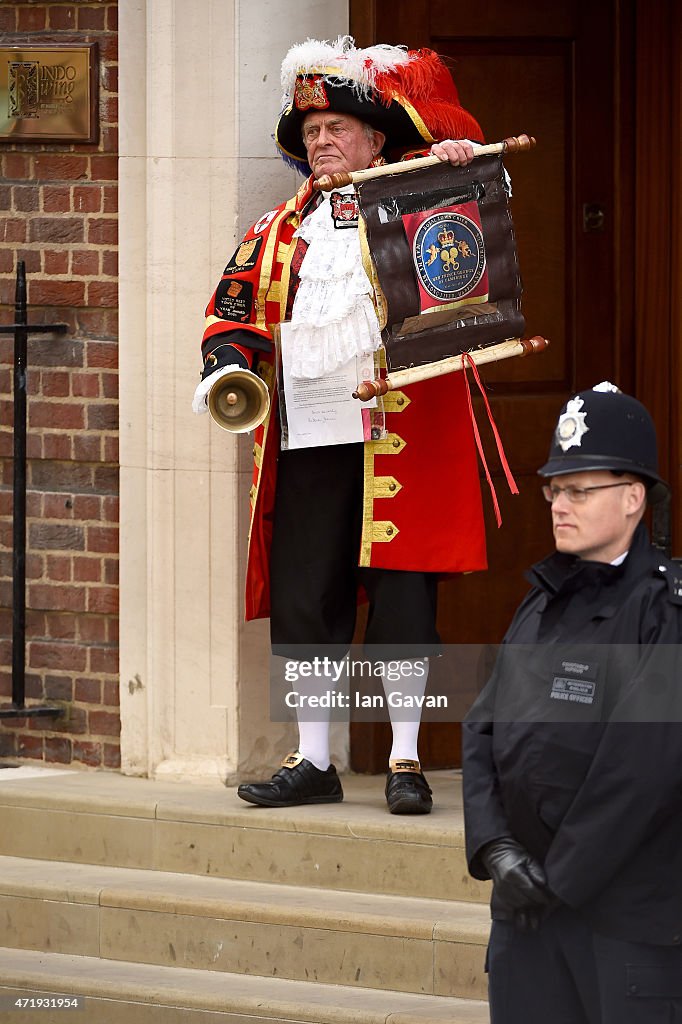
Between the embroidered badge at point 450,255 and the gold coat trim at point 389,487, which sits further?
the gold coat trim at point 389,487

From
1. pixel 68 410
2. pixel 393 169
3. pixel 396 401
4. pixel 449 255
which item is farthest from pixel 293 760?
pixel 393 169

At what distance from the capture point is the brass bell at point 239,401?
453 centimetres

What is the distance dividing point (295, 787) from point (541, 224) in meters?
1.79

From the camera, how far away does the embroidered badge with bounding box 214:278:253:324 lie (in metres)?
4.80

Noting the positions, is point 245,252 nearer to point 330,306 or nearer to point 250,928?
point 330,306

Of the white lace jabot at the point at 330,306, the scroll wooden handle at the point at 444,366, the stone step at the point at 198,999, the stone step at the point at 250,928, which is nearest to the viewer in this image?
the stone step at the point at 198,999

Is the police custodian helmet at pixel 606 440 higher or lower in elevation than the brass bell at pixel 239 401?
lower

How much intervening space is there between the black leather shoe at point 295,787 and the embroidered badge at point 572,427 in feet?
6.88

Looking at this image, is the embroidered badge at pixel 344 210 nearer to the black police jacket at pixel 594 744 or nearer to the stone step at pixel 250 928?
the stone step at pixel 250 928

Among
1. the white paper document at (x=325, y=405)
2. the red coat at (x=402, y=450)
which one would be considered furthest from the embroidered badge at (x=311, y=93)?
the white paper document at (x=325, y=405)

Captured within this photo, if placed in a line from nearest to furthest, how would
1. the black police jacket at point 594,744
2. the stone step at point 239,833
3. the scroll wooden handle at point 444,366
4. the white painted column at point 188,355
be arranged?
the black police jacket at point 594,744, the scroll wooden handle at point 444,366, the stone step at point 239,833, the white painted column at point 188,355

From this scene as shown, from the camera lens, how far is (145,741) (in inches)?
210

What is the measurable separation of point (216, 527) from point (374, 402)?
27.0 inches

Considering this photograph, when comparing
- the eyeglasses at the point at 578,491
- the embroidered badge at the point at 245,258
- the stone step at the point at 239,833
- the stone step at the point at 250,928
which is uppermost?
the embroidered badge at the point at 245,258
